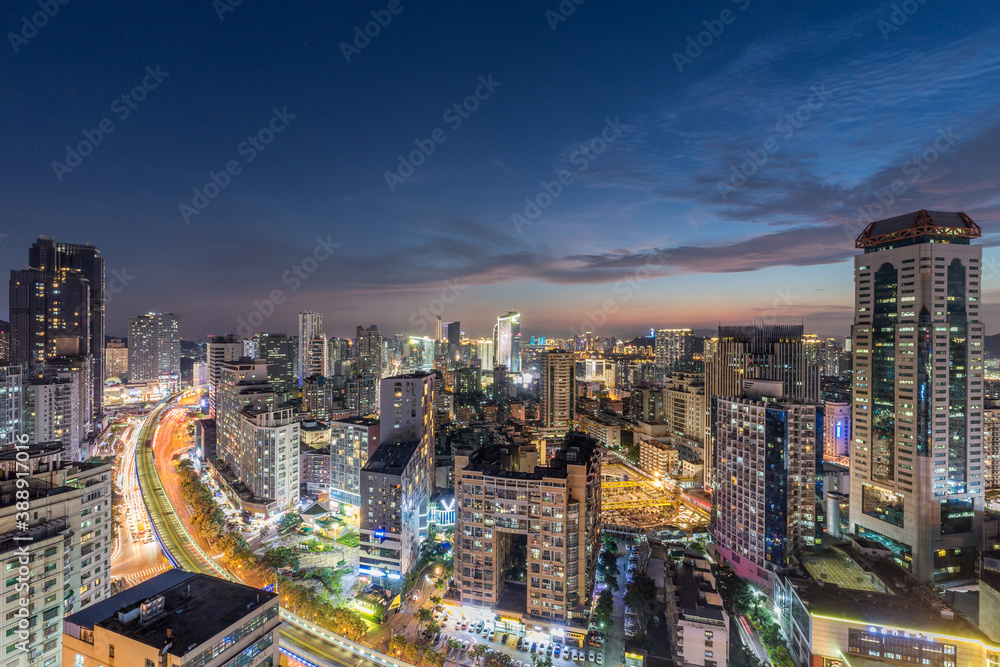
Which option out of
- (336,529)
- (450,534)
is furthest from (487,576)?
(336,529)

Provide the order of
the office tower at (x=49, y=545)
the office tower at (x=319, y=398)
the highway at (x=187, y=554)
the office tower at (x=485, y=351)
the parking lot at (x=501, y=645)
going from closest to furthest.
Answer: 1. the office tower at (x=49, y=545)
2. the highway at (x=187, y=554)
3. the parking lot at (x=501, y=645)
4. the office tower at (x=319, y=398)
5. the office tower at (x=485, y=351)

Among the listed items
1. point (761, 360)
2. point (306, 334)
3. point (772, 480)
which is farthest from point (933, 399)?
point (306, 334)

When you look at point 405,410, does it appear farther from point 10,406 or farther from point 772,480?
point 10,406

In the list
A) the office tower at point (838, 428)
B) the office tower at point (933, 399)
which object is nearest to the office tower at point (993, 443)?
the office tower at point (838, 428)

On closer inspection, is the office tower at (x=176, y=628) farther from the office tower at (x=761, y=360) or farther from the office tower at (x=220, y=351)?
the office tower at (x=220, y=351)

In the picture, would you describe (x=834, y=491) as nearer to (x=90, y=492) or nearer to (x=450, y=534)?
(x=450, y=534)

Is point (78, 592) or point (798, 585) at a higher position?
point (78, 592)

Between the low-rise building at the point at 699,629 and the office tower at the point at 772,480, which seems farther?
the office tower at the point at 772,480
